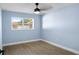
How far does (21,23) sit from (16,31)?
62cm

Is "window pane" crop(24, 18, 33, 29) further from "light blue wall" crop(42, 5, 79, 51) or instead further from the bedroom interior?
"light blue wall" crop(42, 5, 79, 51)

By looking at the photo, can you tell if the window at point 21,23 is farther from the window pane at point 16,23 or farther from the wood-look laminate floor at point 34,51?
the wood-look laminate floor at point 34,51

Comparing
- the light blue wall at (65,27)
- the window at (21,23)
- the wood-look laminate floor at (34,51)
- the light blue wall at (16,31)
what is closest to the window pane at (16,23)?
the window at (21,23)

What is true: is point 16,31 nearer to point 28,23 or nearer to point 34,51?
point 28,23

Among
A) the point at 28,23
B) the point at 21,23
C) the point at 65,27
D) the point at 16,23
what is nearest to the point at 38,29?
the point at 28,23

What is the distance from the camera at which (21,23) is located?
5.54m

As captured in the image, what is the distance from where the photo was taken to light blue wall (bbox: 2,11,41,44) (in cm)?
468

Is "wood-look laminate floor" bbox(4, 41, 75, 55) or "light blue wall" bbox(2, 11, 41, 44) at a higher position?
"light blue wall" bbox(2, 11, 41, 44)


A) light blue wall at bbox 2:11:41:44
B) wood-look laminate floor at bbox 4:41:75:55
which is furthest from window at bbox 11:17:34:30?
wood-look laminate floor at bbox 4:41:75:55

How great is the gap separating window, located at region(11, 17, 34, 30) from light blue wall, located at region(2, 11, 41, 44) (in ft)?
0.62

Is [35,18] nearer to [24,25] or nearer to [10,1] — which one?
[24,25]

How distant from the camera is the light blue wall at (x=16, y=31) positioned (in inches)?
184

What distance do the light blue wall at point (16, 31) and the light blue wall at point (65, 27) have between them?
4.06ft

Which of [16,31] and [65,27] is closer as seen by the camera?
[65,27]
